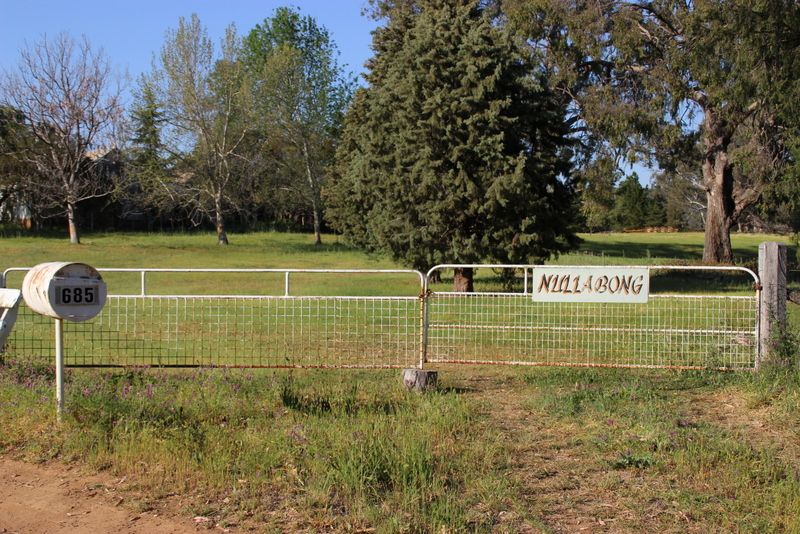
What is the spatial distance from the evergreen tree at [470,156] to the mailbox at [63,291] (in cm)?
1337

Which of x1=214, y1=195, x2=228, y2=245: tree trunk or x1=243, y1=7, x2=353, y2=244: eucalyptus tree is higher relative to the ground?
x1=243, y1=7, x2=353, y2=244: eucalyptus tree

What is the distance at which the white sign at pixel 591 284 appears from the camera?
8.40m

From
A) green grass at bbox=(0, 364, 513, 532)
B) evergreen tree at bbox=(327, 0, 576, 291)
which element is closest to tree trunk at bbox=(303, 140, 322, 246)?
evergreen tree at bbox=(327, 0, 576, 291)

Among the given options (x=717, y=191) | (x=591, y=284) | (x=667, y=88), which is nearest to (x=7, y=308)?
(x=591, y=284)

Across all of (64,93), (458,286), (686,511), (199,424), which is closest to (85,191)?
(64,93)

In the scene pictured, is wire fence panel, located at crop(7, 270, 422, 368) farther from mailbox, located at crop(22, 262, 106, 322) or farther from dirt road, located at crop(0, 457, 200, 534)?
dirt road, located at crop(0, 457, 200, 534)

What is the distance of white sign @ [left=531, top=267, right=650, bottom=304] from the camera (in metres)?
8.40

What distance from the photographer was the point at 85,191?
144ft

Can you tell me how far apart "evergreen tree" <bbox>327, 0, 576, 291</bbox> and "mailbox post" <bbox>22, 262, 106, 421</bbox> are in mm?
13348

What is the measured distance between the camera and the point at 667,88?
27656 millimetres

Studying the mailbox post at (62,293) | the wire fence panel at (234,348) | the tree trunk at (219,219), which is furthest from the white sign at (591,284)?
the tree trunk at (219,219)

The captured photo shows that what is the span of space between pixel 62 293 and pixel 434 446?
3.13 meters

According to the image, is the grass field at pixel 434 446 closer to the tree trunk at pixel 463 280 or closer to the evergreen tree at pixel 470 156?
the tree trunk at pixel 463 280

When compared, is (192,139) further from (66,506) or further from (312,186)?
(66,506)
